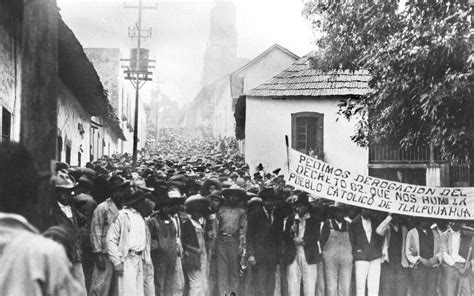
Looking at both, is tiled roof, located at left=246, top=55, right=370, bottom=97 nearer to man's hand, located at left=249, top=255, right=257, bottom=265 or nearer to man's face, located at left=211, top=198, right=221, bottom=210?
man's face, located at left=211, top=198, right=221, bottom=210

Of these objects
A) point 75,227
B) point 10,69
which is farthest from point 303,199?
point 10,69

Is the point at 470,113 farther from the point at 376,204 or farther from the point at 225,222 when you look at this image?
the point at 225,222

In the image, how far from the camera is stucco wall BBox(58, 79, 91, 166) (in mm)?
11859

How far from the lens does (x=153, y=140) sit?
3362 centimetres

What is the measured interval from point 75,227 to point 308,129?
9.69m

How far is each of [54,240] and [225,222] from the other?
4.24m

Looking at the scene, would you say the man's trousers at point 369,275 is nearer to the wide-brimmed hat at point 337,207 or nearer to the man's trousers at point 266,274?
the wide-brimmed hat at point 337,207

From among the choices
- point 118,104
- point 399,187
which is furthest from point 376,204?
point 118,104

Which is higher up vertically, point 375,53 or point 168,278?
point 375,53

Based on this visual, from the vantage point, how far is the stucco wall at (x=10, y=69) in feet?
25.2

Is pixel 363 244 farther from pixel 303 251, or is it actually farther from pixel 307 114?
pixel 307 114

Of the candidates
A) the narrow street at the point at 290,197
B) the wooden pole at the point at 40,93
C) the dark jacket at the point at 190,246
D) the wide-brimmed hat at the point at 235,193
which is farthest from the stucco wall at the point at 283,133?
the wooden pole at the point at 40,93

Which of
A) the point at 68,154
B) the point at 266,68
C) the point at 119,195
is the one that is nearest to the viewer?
the point at 119,195

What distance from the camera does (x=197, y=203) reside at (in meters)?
7.43
